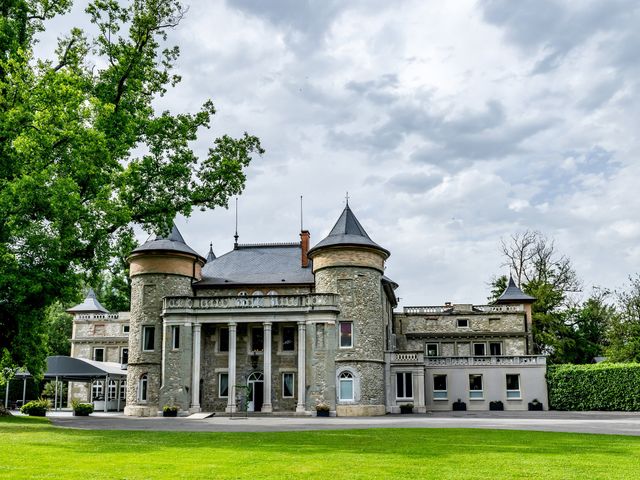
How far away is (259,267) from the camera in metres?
41.8

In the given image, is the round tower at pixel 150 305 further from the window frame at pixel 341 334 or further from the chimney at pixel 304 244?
the window frame at pixel 341 334

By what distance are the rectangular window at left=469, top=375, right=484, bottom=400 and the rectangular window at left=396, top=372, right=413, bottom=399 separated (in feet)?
16.2

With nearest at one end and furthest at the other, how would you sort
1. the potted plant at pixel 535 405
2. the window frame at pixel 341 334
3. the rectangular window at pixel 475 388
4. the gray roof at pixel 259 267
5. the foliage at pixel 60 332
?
1. the window frame at pixel 341 334
2. the potted plant at pixel 535 405
3. the gray roof at pixel 259 267
4. the rectangular window at pixel 475 388
5. the foliage at pixel 60 332

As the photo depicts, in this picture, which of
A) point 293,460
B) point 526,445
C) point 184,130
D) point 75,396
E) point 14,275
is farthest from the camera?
point 75,396

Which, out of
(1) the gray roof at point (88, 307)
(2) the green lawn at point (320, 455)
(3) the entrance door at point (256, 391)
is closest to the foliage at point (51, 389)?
(1) the gray roof at point (88, 307)

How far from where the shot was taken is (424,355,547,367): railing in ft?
135

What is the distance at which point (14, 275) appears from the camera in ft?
68.9

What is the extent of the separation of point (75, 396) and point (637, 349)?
130 feet

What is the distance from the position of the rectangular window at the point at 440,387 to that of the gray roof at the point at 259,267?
400 inches

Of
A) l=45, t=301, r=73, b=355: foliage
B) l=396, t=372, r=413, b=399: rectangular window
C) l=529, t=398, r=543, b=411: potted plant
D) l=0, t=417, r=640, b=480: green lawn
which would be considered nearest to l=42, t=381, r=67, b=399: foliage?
l=45, t=301, r=73, b=355: foliage

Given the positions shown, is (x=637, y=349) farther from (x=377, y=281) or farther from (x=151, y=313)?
(x=151, y=313)

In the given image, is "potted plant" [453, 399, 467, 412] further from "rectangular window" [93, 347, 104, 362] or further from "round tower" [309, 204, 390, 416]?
"rectangular window" [93, 347, 104, 362]

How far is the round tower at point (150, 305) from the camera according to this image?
3784cm

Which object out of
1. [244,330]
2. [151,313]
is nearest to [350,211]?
[244,330]
